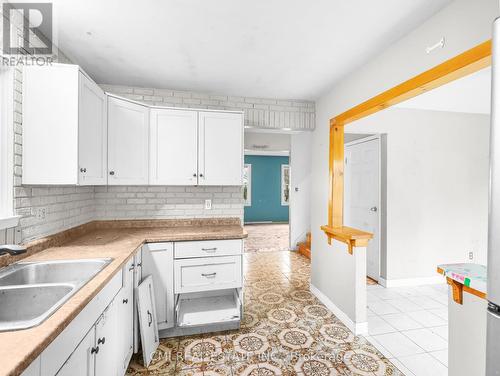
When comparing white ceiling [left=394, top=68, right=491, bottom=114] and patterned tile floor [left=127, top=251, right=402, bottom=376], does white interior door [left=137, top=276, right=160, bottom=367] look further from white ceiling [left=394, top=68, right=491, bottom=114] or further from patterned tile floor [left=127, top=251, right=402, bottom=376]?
white ceiling [left=394, top=68, right=491, bottom=114]

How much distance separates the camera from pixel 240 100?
3.10 m

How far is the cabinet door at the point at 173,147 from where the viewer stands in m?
2.61

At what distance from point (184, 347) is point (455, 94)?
3781 millimetres

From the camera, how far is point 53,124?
66.7 inches

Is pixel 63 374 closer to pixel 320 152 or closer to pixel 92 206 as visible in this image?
pixel 92 206

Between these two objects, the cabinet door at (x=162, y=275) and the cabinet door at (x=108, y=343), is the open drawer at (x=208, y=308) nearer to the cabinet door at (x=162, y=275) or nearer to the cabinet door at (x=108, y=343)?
the cabinet door at (x=162, y=275)

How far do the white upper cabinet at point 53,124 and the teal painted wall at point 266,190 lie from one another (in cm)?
686

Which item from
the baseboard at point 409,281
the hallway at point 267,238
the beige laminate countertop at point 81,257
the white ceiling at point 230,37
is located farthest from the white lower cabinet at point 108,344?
the hallway at point 267,238

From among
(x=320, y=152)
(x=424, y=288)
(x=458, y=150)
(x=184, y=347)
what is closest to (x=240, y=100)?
(x=320, y=152)

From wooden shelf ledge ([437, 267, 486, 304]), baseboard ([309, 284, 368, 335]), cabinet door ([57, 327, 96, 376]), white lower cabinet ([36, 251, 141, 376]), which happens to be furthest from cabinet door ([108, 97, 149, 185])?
wooden shelf ledge ([437, 267, 486, 304])

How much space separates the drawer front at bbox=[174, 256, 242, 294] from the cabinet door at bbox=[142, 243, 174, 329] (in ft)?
0.23

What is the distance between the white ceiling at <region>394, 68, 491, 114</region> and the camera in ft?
8.19

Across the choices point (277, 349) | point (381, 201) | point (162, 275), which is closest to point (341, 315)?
point (277, 349)

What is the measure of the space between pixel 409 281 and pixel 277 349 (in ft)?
7.59
